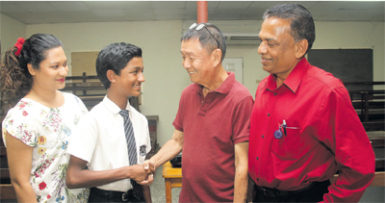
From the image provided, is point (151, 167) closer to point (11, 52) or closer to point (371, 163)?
point (11, 52)

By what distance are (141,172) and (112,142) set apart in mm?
200

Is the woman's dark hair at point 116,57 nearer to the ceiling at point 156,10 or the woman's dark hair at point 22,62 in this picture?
the woman's dark hair at point 22,62

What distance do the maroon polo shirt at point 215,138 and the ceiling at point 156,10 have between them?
4847 millimetres

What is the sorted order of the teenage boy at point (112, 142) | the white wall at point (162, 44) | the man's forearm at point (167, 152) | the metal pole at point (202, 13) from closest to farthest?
1. the teenage boy at point (112, 142)
2. the man's forearm at point (167, 152)
3. the metal pole at point (202, 13)
4. the white wall at point (162, 44)

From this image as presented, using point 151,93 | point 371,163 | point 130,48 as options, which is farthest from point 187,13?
point 371,163

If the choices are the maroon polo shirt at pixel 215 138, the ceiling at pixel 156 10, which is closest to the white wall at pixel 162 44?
the ceiling at pixel 156 10

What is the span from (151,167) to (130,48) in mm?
600

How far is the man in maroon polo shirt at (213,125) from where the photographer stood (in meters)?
1.32

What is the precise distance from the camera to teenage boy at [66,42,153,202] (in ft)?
4.18

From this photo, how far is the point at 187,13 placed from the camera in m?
6.70

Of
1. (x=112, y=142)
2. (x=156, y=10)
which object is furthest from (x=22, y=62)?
(x=156, y=10)

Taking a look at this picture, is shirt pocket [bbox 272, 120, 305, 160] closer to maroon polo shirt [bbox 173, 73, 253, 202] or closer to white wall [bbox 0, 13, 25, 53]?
maroon polo shirt [bbox 173, 73, 253, 202]

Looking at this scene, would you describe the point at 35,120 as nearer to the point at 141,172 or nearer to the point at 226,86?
the point at 141,172

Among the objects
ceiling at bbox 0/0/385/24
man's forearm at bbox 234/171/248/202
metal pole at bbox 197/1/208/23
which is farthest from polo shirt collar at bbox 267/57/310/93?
ceiling at bbox 0/0/385/24
